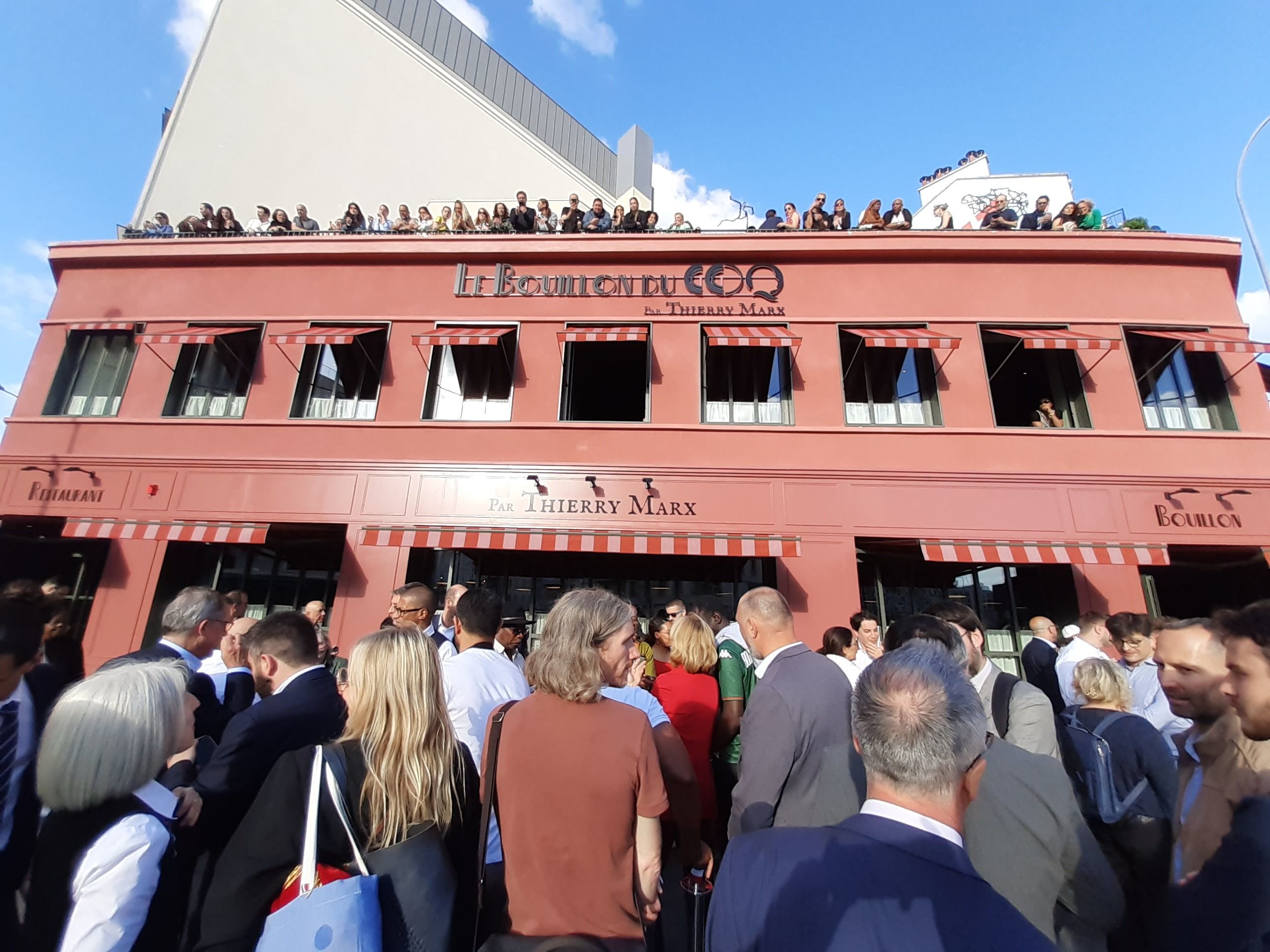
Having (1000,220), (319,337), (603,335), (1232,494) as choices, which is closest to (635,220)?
(603,335)

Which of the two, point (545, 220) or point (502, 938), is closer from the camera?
Answer: point (502, 938)

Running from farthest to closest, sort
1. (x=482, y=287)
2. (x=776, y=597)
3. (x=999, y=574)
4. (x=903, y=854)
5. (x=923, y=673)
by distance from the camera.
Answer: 1. (x=482, y=287)
2. (x=999, y=574)
3. (x=776, y=597)
4. (x=923, y=673)
5. (x=903, y=854)

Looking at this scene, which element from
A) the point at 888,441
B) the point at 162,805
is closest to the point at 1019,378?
the point at 888,441

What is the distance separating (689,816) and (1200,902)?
1735 mm

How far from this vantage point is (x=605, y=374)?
12.5 metres

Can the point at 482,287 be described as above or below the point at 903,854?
above

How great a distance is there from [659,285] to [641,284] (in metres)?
0.34

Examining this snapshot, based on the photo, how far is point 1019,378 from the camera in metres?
12.0

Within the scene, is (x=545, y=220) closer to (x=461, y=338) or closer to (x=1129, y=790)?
(x=461, y=338)

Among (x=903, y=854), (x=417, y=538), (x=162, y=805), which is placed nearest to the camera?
(x=903, y=854)

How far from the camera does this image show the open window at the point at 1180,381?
10.5m

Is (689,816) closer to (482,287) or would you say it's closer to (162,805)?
(162,805)

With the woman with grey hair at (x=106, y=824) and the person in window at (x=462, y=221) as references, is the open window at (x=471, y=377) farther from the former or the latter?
the woman with grey hair at (x=106, y=824)

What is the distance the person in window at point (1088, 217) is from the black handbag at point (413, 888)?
15.1m
